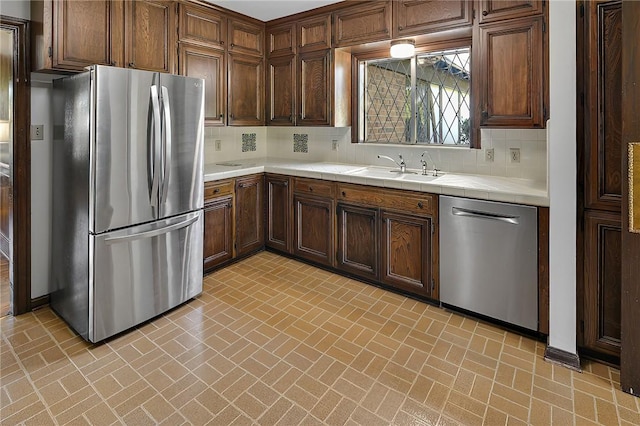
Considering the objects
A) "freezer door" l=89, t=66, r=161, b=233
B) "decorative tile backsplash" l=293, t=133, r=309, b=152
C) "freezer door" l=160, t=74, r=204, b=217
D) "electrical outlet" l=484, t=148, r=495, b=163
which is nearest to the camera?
"freezer door" l=89, t=66, r=161, b=233

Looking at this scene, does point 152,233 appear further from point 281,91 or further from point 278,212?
point 281,91

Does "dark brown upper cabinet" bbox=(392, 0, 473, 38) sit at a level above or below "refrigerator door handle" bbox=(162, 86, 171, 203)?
above

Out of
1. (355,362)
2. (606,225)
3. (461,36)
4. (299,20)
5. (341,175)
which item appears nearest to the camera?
(606,225)

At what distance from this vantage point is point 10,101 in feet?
8.52

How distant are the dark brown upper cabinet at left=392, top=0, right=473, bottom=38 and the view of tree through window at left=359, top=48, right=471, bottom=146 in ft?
1.18

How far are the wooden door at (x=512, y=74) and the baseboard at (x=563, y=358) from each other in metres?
1.43

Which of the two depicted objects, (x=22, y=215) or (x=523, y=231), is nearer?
(x=523, y=231)

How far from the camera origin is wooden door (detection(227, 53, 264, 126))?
3.90 meters

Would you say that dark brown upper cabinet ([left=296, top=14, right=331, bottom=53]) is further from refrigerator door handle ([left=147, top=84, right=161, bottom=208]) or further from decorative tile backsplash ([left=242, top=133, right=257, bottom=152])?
refrigerator door handle ([left=147, top=84, right=161, bottom=208])

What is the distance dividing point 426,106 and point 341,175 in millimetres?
1031

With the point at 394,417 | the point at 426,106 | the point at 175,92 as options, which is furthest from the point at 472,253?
the point at 175,92

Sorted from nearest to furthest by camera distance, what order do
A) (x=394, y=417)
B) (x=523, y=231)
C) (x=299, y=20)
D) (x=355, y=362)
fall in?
1. (x=394, y=417)
2. (x=355, y=362)
3. (x=523, y=231)
4. (x=299, y=20)

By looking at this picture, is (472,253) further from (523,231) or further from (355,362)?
(355,362)

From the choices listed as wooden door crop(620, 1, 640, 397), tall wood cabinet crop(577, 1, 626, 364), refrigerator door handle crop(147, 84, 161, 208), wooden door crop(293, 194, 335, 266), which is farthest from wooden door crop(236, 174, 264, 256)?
wooden door crop(620, 1, 640, 397)
